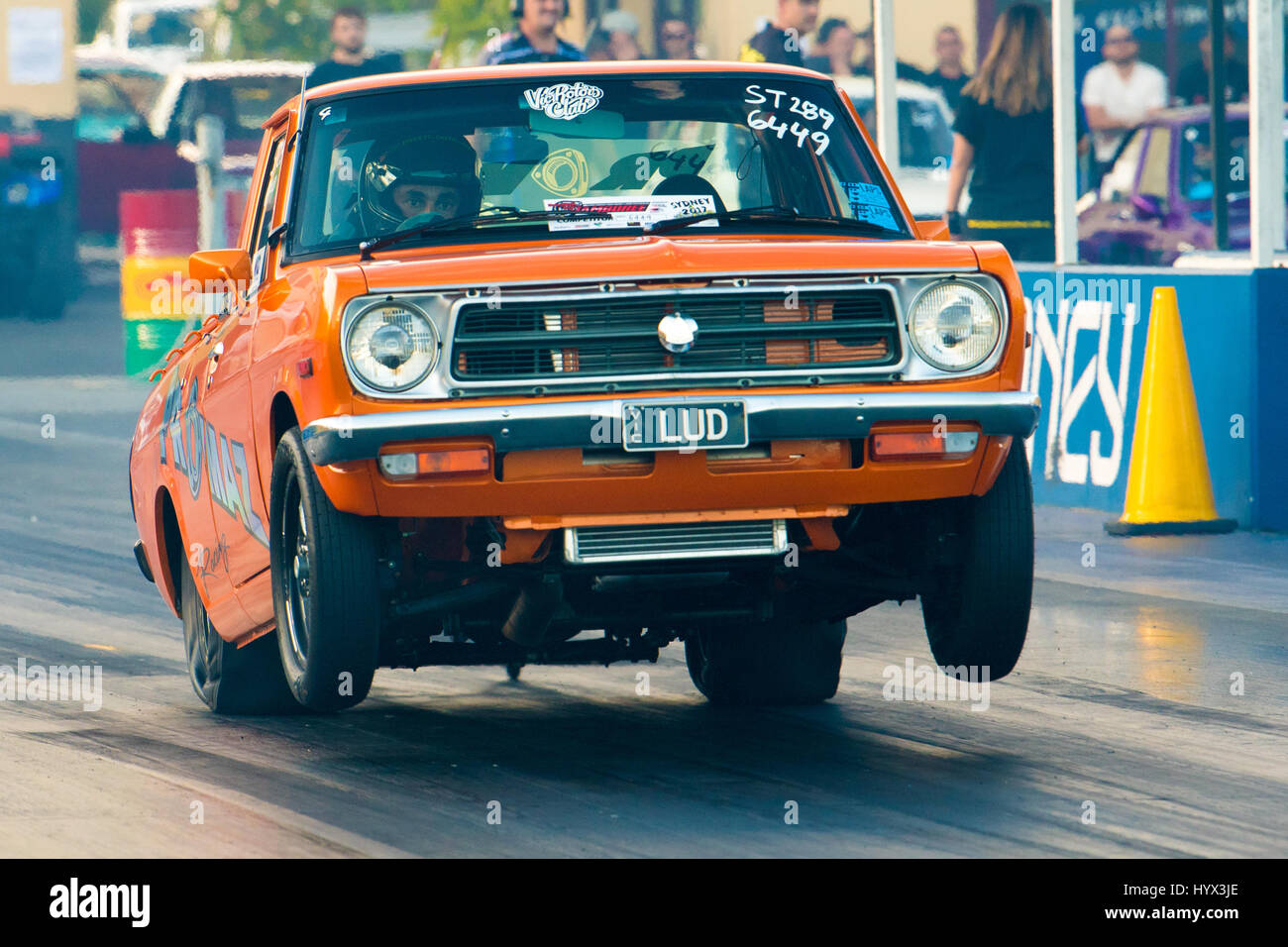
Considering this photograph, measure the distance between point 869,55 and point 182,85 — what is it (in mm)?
7379

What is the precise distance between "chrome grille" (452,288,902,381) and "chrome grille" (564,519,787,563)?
1.28 feet

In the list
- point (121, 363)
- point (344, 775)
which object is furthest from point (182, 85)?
point (344, 775)

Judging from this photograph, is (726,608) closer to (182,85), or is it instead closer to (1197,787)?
(1197,787)

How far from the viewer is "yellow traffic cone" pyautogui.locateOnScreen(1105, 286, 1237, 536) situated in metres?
12.3

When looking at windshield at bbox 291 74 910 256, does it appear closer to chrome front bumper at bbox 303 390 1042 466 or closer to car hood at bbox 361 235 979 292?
car hood at bbox 361 235 979 292

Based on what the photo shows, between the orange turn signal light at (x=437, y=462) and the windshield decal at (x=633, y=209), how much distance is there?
3.17ft

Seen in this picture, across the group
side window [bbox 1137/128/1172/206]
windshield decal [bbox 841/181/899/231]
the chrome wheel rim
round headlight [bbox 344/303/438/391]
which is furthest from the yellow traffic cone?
side window [bbox 1137/128/1172/206]

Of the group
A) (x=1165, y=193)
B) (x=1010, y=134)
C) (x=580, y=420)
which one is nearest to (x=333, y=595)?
(x=580, y=420)

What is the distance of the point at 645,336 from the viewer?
6621 millimetres

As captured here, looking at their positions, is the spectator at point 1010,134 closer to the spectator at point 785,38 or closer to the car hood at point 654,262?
the spectator at point 785,38

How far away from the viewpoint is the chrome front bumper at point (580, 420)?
6449mm

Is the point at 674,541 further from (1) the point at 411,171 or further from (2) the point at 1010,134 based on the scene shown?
(2) the point at 1010,134

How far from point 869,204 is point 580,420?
166cm

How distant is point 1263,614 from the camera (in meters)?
10.1
